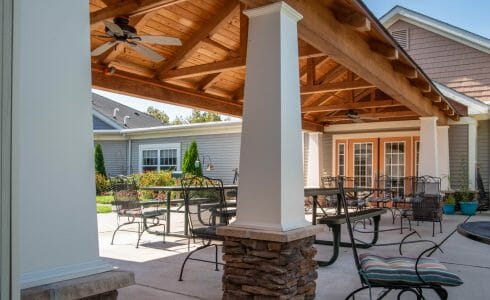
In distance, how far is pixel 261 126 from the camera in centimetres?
336

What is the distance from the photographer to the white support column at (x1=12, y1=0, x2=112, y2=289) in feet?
4.72

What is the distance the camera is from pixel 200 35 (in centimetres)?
610

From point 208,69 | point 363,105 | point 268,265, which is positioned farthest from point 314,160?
point 268,265

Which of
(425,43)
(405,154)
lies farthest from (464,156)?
(425,43)

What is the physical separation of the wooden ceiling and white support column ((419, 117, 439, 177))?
484mm

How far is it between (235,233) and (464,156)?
998 centimetres

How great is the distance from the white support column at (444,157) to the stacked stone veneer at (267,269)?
29.3 ft

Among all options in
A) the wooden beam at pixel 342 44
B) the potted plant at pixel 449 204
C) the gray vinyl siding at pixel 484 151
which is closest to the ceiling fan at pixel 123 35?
the wooden beam at pixel 342 44

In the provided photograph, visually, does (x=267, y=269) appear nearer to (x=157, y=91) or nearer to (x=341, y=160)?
(x=157, y=91)

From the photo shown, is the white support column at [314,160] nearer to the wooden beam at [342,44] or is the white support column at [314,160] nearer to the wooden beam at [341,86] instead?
the wooden beam at [341,86]

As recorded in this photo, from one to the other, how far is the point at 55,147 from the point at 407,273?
7.97ft

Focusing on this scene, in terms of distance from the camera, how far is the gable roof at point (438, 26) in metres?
11.7

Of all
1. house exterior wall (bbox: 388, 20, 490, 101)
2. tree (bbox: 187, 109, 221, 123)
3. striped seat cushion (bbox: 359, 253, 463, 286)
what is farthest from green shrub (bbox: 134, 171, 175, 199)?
tree (bbox: 187, 109, 221, 123)

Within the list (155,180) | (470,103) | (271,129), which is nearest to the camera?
(271,129)
